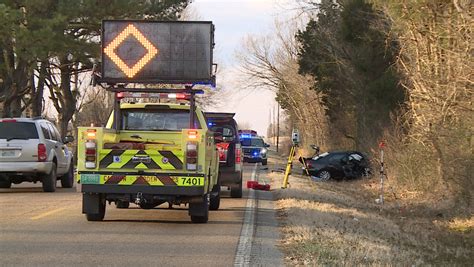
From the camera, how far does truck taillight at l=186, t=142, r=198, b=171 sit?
1121 centimetres

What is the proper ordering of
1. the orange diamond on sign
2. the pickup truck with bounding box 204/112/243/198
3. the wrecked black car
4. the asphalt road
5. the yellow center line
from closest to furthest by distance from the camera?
the asphalt road < the orange diamond on sign < the yellow center line < the pickup truck with bounding box 204/112/243/198 < the wrecked black car

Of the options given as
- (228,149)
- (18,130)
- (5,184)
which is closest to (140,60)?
(228,149)

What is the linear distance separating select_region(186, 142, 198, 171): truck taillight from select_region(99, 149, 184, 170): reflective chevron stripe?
A: 13 cm

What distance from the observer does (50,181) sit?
1798 centimetres

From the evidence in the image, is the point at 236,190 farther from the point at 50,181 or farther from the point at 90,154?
the point at 90,154

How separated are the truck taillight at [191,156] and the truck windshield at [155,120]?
5.24ft

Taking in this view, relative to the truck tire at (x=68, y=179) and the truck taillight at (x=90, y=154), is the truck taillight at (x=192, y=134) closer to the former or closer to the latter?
the truck taillight at (x=90, y=154)

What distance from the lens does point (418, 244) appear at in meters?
13.6

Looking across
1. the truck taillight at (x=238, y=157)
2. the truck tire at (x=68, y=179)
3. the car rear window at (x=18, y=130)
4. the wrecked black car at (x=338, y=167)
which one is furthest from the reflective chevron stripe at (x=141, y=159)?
the wrecked black car at (x=338, y=167)

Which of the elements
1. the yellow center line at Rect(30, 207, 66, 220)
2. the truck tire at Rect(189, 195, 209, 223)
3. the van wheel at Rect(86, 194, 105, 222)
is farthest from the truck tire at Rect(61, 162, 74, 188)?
the truck tire at Rect(189, 195, 209, 223)

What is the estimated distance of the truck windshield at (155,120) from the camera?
12812mm

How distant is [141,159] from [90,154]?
2.88ft

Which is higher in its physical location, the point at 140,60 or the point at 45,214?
the point at 140,60

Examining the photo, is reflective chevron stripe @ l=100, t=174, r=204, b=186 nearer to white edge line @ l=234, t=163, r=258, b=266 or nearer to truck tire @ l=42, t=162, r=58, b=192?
white edge line @ l=234, t=163, r=258, b=266
